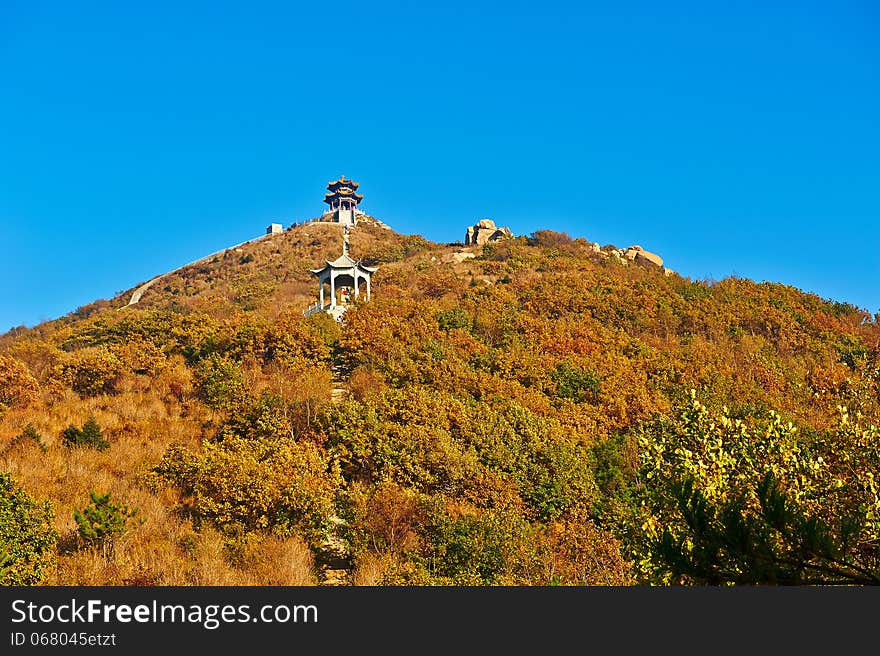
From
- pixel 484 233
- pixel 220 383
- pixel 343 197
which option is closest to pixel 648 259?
pixel 484 233

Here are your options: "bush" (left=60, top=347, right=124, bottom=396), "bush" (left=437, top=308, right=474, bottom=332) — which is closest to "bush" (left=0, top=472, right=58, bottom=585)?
"bush" (left=60, top=347, right=124, bottom=396)

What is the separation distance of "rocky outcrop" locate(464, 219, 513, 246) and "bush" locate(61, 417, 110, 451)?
43041 millimetres

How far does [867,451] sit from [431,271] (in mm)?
35853

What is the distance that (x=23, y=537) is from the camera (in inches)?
408

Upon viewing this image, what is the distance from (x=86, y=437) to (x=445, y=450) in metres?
8.51

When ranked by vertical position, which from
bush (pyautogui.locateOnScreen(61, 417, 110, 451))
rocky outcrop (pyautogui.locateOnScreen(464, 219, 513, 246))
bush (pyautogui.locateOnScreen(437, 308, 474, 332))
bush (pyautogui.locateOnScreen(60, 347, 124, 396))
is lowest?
bush (pyautogui.locateOnScreen(61, 417, 110, 451))

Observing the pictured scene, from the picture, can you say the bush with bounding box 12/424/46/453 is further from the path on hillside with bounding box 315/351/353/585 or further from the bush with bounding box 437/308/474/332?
the bush with bounding box 437/308/474/332

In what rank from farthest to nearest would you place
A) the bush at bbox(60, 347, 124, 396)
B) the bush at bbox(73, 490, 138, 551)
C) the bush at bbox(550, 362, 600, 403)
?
1. the bush at bbox(550, 362, 600, 403)
2. the bush at bbox(60, 347, 124, 396)
3. the bush at bbox(73, 490, 138, 551)

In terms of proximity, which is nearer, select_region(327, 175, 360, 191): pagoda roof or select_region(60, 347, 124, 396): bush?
select_region(60, 347, 124, 396): bush

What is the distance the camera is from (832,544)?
520 centimetres

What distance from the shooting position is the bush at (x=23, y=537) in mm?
9883

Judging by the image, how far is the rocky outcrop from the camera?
58.7 metres

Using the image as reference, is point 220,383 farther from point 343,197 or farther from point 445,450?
point 343,197

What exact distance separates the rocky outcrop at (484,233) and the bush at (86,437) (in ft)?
141
